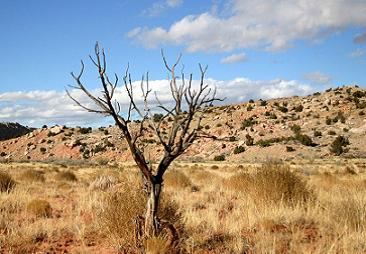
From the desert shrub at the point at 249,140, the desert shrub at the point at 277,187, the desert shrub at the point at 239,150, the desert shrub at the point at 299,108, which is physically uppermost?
the desert shrub at the point at 299,108

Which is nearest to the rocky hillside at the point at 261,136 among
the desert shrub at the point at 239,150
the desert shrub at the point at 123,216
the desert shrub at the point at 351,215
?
the desert shrub at the point at 239,150

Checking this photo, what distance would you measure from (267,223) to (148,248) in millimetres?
3044

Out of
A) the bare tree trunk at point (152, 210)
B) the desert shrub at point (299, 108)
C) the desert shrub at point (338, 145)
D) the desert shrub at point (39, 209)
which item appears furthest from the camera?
Answer: the desert shrub at point (299, 108)

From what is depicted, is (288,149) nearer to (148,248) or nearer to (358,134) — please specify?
(358,134)

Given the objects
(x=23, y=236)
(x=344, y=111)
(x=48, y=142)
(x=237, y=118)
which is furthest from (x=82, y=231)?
(x=48, y=142)

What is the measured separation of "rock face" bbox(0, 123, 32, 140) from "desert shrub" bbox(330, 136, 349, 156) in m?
106

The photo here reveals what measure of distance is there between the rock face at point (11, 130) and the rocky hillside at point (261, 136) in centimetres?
5139

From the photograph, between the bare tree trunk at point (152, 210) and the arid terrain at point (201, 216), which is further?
the arid terrain at point (201, 216)

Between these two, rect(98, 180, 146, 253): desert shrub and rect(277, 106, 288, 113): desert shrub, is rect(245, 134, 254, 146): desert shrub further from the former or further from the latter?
rect(98, 180, 146, 253): desert shrub

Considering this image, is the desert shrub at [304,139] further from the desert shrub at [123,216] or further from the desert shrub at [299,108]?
the desert shrub at [123,216]

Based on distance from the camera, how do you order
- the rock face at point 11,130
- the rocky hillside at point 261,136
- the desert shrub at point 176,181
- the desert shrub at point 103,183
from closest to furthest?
the desert shrub at point 103,183
the desert shrub at point 176,181
the rocky hillside at point 261,136
the rock face at point 11,130

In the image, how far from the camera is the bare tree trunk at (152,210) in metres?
6.09

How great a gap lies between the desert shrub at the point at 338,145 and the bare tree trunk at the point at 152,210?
146 ft

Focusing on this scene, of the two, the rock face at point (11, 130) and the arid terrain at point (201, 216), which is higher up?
the rock face at point (11, 130)
